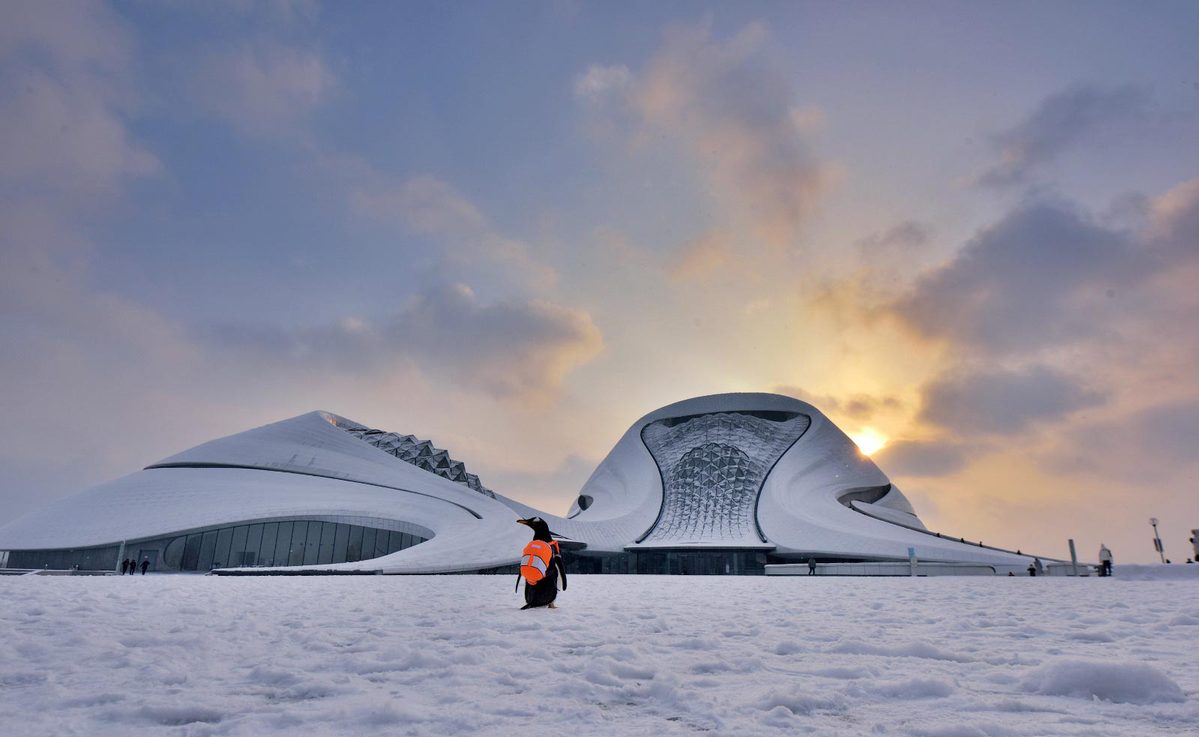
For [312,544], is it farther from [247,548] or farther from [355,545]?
[247,548]

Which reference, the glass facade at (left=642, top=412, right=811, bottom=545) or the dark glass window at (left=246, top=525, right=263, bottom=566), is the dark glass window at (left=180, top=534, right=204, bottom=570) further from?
the glass facade at (left=642, top=412, right=811, bottom=545)

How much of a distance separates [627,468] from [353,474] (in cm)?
2361

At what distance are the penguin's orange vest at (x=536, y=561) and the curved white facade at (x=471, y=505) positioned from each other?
19130 millimetres

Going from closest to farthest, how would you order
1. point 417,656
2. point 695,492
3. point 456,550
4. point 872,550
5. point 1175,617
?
point 417,656, point 1175,617, point 456,550, point 872,550, point 695,492

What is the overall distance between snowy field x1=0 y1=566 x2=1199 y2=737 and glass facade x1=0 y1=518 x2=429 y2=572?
2955 cm

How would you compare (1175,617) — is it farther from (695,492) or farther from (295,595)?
(695,492)

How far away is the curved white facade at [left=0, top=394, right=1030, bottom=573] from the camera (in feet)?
Result: 118

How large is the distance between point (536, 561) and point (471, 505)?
104ft

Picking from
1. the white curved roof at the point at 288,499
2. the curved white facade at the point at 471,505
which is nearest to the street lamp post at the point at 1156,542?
the curved white facade at the point at 471,505

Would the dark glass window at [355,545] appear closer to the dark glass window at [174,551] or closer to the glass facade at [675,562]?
the dark glass window at [174,551]

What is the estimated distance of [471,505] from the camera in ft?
136

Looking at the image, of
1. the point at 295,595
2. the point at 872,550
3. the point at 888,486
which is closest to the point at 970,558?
the point at 872,550

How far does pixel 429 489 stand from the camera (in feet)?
140

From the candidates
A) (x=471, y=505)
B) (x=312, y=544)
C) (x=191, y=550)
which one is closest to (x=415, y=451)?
(x=471, y=505)
